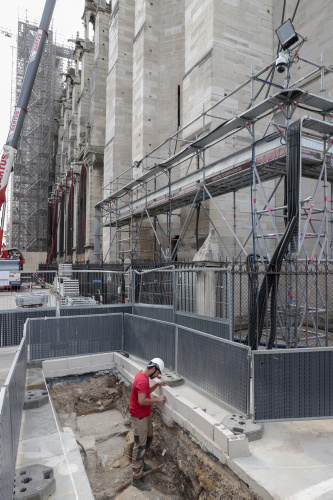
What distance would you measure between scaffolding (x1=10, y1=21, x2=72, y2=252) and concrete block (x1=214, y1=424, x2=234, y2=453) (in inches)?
1636

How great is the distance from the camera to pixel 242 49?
12367mm

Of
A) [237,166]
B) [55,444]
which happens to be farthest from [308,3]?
[55,444]

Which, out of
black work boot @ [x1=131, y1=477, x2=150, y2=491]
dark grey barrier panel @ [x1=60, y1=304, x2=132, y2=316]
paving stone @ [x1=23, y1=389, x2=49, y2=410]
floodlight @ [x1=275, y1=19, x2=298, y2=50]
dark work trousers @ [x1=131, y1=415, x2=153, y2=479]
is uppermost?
floodlight @ [x1=275, y1=19, x2=298, y2=50]

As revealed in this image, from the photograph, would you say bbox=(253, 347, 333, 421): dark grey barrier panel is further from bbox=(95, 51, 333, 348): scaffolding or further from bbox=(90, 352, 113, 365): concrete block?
bbox=(90, 352, 113, 365): concrete block

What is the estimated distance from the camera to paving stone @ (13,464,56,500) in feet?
10.5

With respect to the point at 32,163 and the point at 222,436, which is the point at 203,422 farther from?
the point at 32,163

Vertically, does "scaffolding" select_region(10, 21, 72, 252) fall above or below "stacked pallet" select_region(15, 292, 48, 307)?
above

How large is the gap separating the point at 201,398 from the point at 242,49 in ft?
39.9

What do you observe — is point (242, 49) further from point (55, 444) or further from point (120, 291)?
point (55, 444)

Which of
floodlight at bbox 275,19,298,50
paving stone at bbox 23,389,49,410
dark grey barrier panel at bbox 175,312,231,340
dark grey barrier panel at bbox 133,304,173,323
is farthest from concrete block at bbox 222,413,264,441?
floodlight at bbox 275,19,298,50

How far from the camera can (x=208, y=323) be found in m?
6.71

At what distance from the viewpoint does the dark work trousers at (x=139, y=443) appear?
490 cm

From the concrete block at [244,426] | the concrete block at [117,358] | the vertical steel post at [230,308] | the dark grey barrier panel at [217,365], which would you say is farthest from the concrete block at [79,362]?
Answer: the concrete block at [244,426]

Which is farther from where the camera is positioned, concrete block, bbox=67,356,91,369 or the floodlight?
the floodlight
